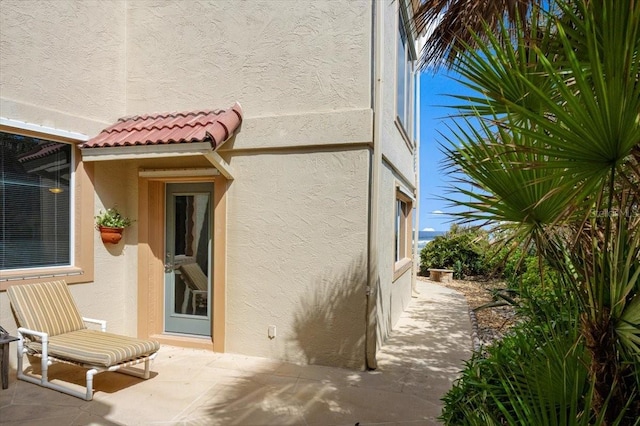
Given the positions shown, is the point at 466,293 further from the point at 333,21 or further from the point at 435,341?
the point at 333,21

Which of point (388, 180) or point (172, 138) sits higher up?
point (172, 138)

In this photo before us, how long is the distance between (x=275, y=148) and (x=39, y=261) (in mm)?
4402

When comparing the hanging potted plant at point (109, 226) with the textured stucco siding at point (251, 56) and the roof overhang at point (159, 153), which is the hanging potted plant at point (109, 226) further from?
the textured stucco siding at point (251, 56)

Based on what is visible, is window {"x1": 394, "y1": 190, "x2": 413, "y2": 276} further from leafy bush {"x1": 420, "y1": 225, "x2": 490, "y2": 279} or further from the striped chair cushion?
the striped chair cushion

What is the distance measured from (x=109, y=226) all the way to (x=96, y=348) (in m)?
2.62

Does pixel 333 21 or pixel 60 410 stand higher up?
pixel 333 21

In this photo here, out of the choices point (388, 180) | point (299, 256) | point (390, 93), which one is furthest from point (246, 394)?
point (390, 93)

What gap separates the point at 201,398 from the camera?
5348 mm

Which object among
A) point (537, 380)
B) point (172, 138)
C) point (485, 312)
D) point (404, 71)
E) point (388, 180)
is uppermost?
point (404, 71)

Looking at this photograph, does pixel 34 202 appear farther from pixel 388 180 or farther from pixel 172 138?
pixel 388 180

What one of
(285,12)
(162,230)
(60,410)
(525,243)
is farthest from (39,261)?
(525,243)

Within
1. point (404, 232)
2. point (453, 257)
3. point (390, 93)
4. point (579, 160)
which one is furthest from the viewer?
point (453, 257)

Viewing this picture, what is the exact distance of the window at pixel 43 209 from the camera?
20.2 feet

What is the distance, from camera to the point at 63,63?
22.3 ft
